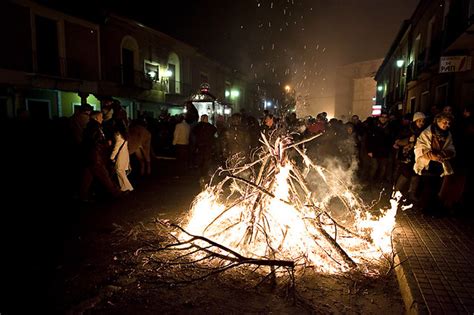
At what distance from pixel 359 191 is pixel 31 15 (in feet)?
55.7

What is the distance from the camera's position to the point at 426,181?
6.46m

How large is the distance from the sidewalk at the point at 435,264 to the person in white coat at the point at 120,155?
5.61 m

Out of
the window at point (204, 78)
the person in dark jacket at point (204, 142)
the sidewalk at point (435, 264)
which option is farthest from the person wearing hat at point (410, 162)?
the window at point (204, 78)

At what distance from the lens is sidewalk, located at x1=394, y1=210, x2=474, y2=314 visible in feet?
10.4

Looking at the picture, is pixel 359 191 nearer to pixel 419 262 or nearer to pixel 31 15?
pixel 419 262

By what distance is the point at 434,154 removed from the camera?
5.95 meters

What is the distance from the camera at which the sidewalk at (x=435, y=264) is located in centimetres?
318

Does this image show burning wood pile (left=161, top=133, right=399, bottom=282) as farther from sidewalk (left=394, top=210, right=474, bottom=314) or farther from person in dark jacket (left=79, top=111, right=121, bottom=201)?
person in dark jacket (left=79, top=111, right=121, bottom=201)

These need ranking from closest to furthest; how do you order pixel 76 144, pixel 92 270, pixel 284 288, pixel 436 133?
pixel 284 288, pixel 92 270, pixel 436 133, pixel 76 144

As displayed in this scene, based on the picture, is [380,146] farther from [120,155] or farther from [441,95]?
[441,95]

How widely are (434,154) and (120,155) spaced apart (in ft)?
20.5

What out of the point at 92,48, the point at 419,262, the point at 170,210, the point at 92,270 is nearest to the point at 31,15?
the point at 92,48

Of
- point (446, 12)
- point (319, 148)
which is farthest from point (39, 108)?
point (446, 12)

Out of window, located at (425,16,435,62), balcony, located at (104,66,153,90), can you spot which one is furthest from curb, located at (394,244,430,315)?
balcony, located at (104,66,153,90)
